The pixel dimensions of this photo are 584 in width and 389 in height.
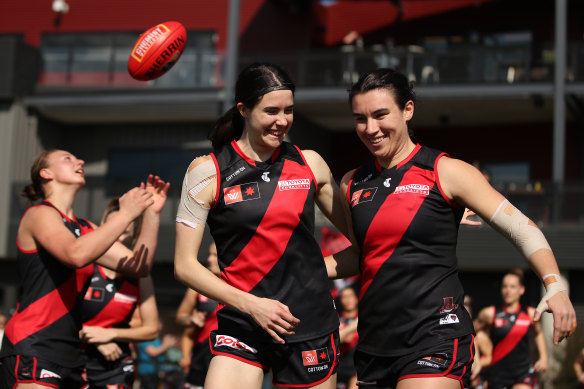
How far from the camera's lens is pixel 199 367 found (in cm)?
875

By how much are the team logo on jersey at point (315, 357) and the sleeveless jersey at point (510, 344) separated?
673cm

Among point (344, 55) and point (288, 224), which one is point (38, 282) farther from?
point (344, 55)

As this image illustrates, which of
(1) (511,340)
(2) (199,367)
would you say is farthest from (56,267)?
(1) (511,340)

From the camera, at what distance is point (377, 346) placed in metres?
4.27

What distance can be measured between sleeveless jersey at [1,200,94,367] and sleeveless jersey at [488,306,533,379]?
668cm

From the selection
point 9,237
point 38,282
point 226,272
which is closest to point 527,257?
point 226,272

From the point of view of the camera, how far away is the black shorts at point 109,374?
19.9ft

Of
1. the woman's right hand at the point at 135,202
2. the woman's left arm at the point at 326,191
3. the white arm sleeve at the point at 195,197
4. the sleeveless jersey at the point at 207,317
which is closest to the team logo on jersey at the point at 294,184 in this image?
the woman's left arm at the point at 326,191

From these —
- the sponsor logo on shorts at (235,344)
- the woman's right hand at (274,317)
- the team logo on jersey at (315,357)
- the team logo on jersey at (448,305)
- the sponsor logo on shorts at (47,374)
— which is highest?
the team logo on jersey at (448,305)

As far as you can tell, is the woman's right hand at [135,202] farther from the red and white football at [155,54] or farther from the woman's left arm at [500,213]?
the woman's left arm at [500,213]

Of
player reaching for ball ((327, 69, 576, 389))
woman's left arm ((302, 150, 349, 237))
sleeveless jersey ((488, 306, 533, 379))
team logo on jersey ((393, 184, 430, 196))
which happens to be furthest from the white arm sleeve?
sleeveless jersey ((488, 306, 533, 379))

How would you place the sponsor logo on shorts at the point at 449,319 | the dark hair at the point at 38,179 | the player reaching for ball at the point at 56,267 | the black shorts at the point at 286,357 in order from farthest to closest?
the dark hair at the point at 38,179, the player reaching for ball at the point at 56,267, the black shorts at the point at 286,357, the sponsor logo on shorts at the point at 449,319

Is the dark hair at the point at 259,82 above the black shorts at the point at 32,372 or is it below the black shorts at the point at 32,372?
above

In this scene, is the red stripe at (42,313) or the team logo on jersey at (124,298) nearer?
the red stripe at (42,313)
